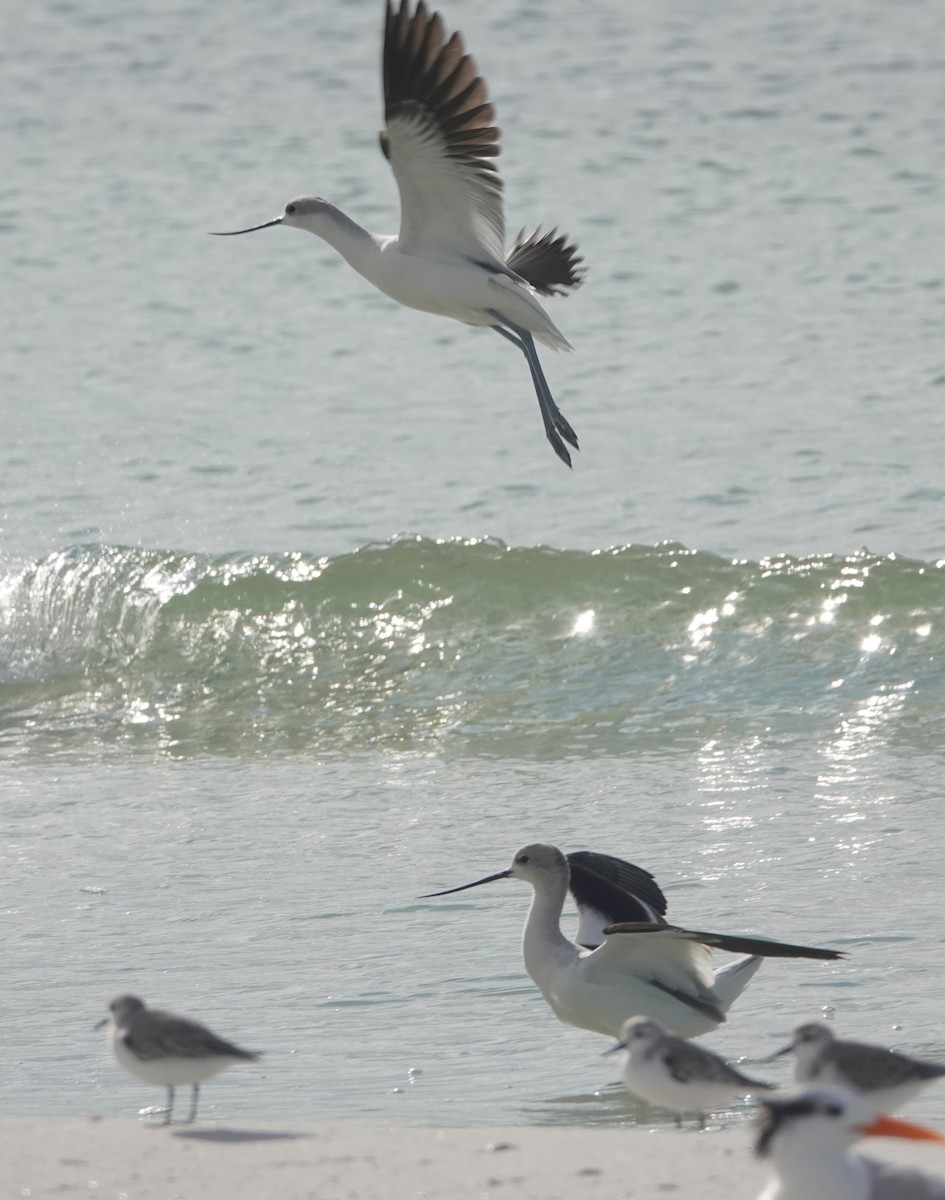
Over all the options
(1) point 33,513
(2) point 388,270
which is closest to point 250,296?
(1) point 33,513

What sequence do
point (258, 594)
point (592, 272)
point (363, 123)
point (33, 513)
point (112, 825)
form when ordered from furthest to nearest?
point (363, 123), point (592, 272), point (33, 513), point (258, 594), point (112, 825)

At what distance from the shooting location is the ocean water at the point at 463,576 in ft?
19.7

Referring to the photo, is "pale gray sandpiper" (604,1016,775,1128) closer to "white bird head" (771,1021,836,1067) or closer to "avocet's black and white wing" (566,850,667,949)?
"white bird head" (771,1021,836,1067)

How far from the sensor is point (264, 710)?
33.5ft

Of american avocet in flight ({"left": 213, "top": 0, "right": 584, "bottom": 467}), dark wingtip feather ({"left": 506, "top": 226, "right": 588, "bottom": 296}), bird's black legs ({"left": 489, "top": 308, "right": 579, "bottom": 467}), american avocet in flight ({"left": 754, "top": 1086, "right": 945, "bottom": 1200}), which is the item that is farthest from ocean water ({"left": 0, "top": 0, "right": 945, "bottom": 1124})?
dark wingtip feather ({"left": 506, "top": 226, "right": 588, "bottom": 296})

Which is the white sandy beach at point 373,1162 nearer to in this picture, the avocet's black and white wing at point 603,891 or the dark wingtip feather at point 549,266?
the avocet's black and white wing at point 603,891

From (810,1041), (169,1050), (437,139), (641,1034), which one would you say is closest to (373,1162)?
(169,1050)

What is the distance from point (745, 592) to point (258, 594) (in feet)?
8.70

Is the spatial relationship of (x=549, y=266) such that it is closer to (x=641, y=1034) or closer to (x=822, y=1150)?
(x=641, y=1034)

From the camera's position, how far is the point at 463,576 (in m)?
11.6

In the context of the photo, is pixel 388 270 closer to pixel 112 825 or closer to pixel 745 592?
pixel 112 825

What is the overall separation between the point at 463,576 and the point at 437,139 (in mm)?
4112

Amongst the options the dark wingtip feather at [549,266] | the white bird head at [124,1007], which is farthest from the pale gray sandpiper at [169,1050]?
the dark wingtip feather at [549,266]

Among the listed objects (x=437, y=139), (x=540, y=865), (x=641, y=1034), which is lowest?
(x=540, y=865)
